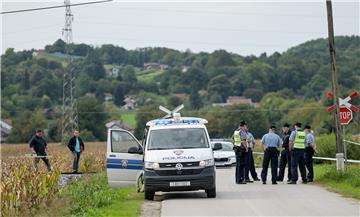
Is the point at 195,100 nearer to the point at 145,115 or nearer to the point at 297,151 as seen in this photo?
the point at 145,115

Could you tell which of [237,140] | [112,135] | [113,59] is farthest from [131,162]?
[113,59]

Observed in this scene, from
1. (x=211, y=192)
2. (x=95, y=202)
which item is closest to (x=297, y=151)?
(x=211, y=192)

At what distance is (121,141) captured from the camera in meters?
22.6

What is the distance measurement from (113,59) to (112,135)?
12082cm

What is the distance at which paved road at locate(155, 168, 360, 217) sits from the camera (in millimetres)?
16734

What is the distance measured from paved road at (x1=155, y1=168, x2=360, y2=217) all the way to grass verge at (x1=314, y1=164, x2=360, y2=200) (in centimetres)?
44

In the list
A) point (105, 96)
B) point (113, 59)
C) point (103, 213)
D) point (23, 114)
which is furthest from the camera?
point (113, 59)

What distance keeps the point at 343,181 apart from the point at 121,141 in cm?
670

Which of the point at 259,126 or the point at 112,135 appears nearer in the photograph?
the point at 112,135

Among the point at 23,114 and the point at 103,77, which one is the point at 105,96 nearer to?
the point at 103,77

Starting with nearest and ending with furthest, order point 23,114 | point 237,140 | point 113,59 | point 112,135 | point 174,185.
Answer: point 174,185 → point 112,135 → point 237,140 → point 23,114 → point 113,59

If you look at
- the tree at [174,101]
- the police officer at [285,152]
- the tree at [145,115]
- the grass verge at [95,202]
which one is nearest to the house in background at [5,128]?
the tree at [145,115]

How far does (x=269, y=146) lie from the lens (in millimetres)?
25312

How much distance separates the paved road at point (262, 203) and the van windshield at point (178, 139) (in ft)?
4.39
